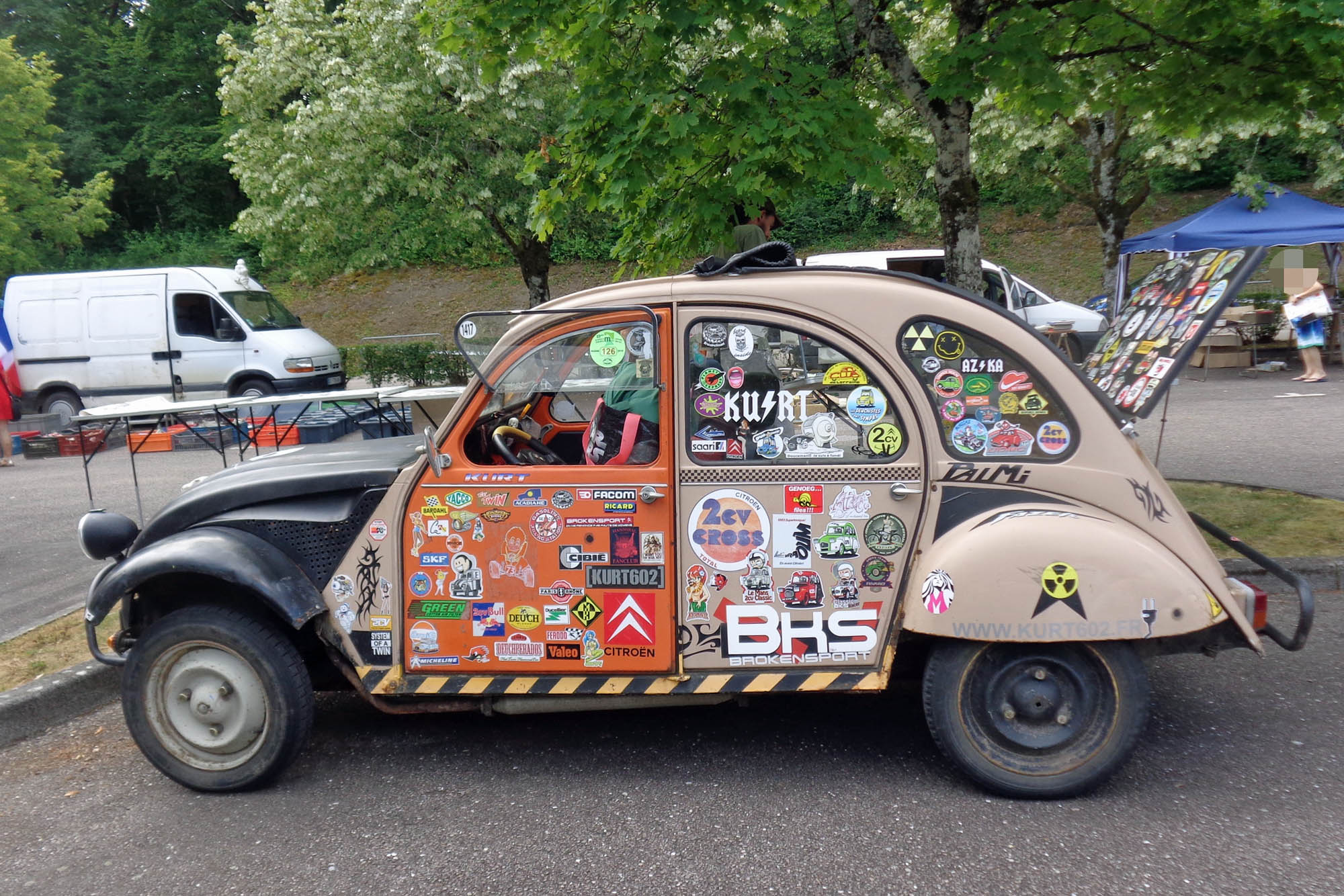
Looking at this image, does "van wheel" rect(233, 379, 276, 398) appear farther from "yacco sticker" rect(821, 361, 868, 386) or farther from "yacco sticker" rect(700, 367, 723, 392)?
"yacco sticker" rect(821, 361, 868, 386)

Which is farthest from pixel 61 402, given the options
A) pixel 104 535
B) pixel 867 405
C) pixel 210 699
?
pixel 867 405

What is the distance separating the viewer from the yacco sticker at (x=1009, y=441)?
3787 mm

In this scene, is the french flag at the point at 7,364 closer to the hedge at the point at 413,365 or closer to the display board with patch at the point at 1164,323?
the hedge at the point at 413,365

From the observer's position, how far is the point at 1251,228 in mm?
15039

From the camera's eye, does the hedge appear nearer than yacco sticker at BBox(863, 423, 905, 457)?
No

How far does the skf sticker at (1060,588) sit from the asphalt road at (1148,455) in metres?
2.84

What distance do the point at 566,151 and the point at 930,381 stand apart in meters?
4.10

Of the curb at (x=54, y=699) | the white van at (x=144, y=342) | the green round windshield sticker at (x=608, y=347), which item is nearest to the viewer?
the green round windshield sticker at (x=608, y=347)

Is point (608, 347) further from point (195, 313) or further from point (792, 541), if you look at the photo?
point (195, 313)

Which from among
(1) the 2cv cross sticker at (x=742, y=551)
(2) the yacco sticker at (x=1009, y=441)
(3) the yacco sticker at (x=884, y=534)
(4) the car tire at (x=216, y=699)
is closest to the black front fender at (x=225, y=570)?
(1) the 2cv cross sticker at (x=742, y=551)

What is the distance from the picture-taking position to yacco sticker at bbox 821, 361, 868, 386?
3.83 m

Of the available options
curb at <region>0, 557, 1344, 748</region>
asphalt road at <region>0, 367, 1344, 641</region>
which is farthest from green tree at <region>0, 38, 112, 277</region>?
curb at <region>0, 557, 1344, 748</region>

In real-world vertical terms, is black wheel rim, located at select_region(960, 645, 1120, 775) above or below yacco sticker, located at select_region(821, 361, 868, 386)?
below

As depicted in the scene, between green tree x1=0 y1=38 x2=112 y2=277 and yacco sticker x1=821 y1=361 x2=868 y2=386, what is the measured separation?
74.9 ft
